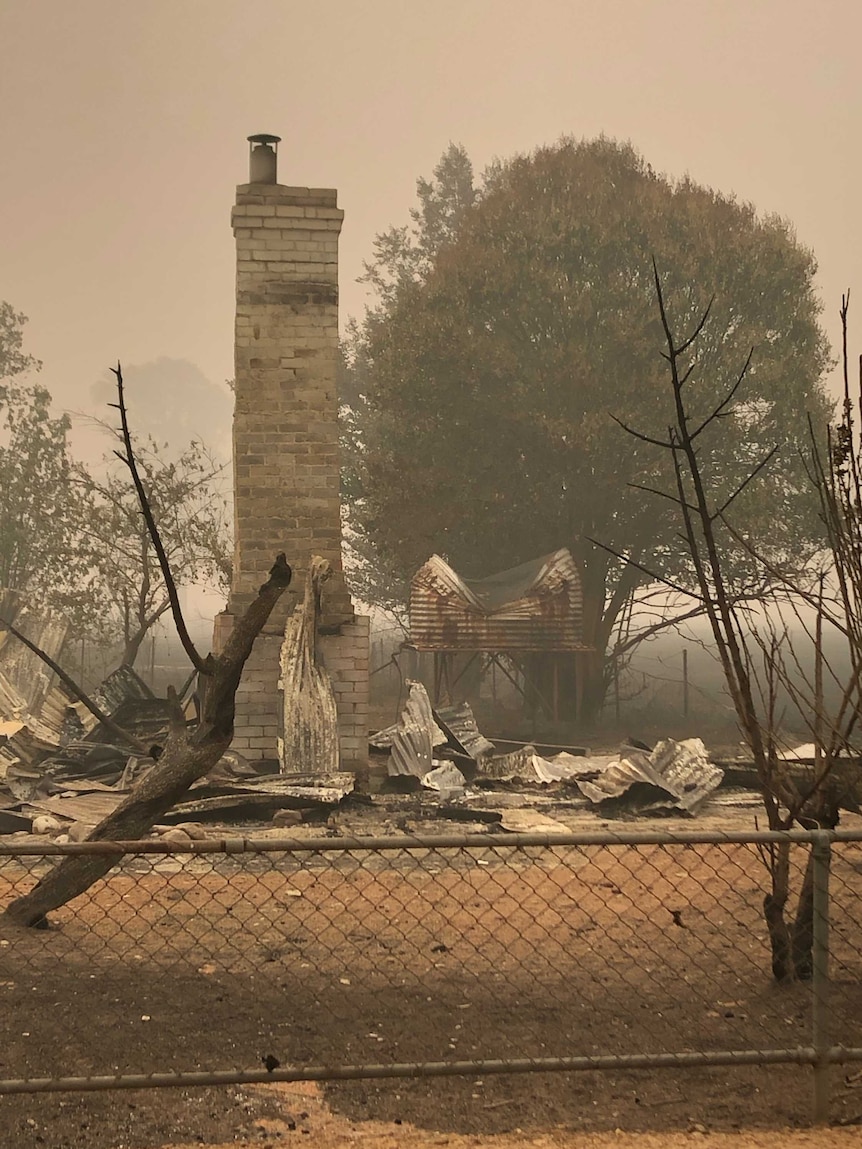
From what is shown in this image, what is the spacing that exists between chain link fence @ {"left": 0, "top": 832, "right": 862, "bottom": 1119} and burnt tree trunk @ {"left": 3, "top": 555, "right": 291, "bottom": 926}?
278 mm

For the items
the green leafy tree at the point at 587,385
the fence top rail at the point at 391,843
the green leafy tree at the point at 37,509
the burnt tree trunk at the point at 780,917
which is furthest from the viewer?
the green leafy tree at the point at 37,509

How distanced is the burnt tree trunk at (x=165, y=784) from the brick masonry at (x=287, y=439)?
8473 mm

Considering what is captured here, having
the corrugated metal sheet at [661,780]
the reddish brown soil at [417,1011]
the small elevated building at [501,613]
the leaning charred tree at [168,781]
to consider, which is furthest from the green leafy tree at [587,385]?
the leaning charred tree at [168,781]

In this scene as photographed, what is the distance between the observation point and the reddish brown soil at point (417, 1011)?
17.0 feet

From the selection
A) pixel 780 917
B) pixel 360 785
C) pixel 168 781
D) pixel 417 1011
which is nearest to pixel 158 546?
pixel 168 781

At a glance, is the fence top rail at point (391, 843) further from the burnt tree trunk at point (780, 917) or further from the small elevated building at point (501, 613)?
the small elevated building at point (501, 613)

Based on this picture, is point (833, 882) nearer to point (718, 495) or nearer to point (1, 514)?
point (718, 495)

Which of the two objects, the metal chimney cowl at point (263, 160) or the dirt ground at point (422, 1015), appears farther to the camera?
the metal chimney cowl at point (263, 160)

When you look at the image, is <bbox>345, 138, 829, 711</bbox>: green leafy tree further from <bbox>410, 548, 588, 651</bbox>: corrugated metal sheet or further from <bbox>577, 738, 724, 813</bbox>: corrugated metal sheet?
<bbox>577, 738, 724, 813</bbox>: corrugated metal sheet

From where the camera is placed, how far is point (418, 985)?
707 centimetres

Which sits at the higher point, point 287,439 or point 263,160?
point 263,160

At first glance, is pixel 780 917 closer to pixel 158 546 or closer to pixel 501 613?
pixel 158 546

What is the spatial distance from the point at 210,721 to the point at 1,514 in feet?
91.2

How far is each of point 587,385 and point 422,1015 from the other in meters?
21.6
